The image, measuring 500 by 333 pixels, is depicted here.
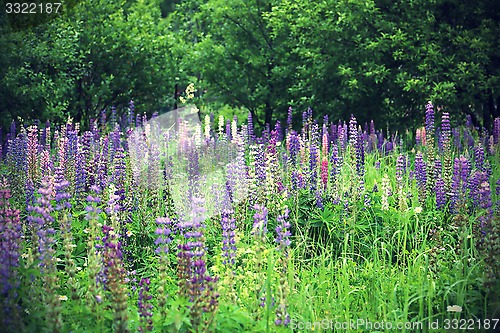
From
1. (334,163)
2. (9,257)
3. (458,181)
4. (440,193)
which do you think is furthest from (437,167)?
(9,257)

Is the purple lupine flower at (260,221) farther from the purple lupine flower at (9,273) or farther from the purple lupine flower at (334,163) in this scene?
the purple lupine flower at (334,163)

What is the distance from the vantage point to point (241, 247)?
5.09m

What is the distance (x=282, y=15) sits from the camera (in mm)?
14406

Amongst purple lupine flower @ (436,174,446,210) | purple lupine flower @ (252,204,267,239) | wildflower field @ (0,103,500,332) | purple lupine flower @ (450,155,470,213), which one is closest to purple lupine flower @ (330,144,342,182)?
wildflower field @ (0,103,500,332)

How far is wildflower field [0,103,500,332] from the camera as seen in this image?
3404mm

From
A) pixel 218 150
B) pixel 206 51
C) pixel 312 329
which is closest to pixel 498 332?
pixel 312 329

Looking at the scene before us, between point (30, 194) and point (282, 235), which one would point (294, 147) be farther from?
point (282, 235)

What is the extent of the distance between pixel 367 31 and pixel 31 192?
8.43 m

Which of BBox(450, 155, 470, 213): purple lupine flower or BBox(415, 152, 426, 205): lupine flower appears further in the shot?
BBox(415, 152, 426, 205): lupine flower

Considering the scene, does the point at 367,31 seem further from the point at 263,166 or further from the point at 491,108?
the point at 263,166

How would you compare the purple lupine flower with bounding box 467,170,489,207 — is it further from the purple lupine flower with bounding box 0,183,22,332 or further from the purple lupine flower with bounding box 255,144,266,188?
the purple lupine flower with bounding box 0,183,22,332

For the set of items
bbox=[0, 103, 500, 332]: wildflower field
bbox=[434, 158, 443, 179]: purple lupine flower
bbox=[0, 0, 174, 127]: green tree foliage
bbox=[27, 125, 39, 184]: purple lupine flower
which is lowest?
bbox=[0, 103, 500, 332]: wildflower field

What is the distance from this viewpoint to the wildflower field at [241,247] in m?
3.40

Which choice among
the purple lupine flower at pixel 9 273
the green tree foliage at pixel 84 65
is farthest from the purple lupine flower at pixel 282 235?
the green tree foliage at pixel 84 65
